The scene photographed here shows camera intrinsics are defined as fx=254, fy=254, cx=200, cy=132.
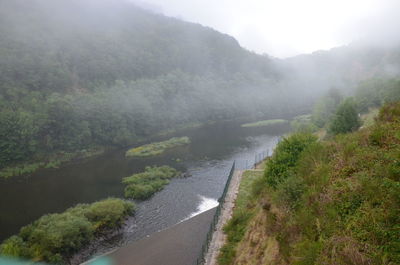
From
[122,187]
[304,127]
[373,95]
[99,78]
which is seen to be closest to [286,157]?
[122,187]

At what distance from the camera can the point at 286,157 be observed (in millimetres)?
17797

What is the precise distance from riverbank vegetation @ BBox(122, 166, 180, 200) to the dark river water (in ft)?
4.11

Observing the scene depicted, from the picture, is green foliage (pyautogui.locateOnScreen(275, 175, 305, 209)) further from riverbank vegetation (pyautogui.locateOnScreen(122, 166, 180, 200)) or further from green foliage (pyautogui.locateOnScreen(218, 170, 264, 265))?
riverbank vegetation (pyautogui.locateOnScreen(122, 166, 180, 200))

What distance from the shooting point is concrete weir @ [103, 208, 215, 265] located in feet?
70.2

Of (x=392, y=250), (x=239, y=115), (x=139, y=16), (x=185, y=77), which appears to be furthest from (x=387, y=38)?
(x=392, y=250)

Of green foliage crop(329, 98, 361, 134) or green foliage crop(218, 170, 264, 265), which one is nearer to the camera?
green foliage crop(218, 170, 264, 265)

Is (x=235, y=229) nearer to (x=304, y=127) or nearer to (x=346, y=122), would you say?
(x=346, y=122)

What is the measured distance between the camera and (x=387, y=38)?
17612cm

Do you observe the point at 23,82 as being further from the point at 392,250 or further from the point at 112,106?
the point at 392,250

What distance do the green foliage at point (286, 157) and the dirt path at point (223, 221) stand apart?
6.40 m

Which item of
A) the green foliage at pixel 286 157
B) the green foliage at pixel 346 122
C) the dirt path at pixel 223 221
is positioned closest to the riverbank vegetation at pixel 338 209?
the green foliage at pixel 286 157

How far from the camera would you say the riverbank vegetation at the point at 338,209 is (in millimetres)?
7914

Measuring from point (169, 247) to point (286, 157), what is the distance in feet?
44.4

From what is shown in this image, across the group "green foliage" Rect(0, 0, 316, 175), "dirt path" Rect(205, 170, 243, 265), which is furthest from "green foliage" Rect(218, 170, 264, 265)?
"green foliage" Rect(0, 0, 316, 175)
